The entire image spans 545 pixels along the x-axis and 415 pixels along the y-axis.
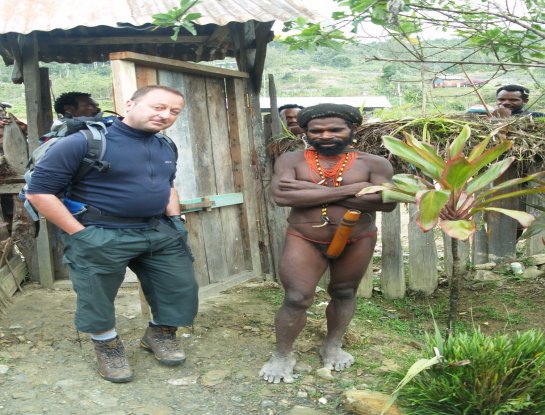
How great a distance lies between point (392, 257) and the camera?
538cm

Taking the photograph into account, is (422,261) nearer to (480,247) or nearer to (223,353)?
(480,247)

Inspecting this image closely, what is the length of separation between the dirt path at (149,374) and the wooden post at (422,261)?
1.43 meters

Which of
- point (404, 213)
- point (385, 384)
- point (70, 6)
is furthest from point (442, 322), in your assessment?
point (404, 213)

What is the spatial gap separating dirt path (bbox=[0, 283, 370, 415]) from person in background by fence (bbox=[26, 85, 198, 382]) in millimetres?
216

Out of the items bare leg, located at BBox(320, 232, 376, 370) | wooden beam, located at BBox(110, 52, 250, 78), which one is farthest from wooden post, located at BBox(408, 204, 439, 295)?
wooden beam, located at BBox(110, 52, 250, 78)

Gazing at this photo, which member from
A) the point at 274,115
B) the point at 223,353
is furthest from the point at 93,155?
the point at 274,115

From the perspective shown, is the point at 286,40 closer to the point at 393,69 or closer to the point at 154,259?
the point at 154,259

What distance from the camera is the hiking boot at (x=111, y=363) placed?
3586 millimetres

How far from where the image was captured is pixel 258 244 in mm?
5641

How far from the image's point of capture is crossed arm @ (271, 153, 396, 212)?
3.47m

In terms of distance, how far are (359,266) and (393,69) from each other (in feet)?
97.3

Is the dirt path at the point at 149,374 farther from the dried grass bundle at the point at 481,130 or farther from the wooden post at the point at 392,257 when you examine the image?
the dried grass bundle at the point at 481,130

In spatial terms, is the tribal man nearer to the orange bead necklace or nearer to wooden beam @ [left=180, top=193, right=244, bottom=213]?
the orange bead necklace

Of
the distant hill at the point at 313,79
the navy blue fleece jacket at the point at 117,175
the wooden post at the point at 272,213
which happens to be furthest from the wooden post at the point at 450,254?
the distant hill at the point at 313,79
